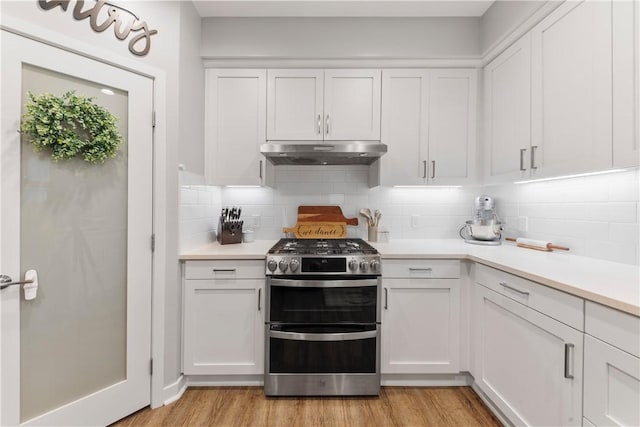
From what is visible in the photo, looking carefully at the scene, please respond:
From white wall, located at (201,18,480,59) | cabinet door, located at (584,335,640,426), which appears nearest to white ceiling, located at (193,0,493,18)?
white wall, located at (201,18,480,59)

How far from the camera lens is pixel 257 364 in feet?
6.73

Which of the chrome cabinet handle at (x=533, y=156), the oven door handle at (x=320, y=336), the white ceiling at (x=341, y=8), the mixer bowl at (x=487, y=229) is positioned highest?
the white ceiling at (x=341, y=8)

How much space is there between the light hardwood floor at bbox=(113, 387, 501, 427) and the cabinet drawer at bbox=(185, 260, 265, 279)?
2.68 ft

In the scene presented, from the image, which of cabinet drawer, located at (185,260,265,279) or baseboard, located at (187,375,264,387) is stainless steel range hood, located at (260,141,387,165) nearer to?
cabinet drawer, located at (185,260,265,279)

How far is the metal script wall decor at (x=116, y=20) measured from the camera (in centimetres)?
157

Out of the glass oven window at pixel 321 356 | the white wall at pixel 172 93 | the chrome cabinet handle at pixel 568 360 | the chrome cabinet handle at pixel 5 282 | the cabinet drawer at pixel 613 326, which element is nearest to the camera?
the cabinet drawer at pixel 613 326

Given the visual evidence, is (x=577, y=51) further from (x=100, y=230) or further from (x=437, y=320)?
(x=100, y=230)

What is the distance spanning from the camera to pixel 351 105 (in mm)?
2428

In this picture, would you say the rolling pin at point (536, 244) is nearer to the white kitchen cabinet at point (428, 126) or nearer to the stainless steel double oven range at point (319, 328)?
the white kitchen cabinet at point (428, 126)

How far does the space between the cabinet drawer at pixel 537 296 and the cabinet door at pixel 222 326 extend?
1469 millimetres

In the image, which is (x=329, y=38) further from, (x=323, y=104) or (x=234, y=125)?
(x=234, y=125)

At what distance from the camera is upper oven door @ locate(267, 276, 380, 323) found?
196cm

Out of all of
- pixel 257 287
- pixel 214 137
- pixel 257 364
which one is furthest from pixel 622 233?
pixel 214 137

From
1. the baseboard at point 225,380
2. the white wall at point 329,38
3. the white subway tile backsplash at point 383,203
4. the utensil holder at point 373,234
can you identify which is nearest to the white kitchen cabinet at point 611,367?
the white subway tile backsplash at point 383,203
